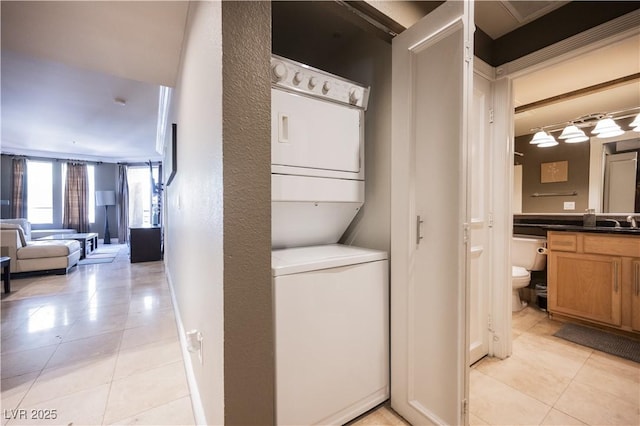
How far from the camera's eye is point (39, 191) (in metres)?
6.97

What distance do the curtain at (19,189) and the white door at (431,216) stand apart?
932cm

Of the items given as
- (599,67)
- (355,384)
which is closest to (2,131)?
(355,384)

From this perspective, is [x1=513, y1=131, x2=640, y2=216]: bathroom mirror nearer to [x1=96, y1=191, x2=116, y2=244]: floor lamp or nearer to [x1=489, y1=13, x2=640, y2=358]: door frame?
[x1=489, y1=13, x2=640, y2=358]: door frame

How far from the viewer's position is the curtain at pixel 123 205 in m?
7.83

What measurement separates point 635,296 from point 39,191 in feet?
36.2

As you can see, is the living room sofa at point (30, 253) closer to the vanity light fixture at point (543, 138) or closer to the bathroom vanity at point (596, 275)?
the bathroom vanity at point (596, 275)

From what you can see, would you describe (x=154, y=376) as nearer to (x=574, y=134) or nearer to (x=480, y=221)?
(x=480, y=221)

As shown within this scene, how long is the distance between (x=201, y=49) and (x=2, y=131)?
664cm

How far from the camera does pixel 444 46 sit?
3.79ft

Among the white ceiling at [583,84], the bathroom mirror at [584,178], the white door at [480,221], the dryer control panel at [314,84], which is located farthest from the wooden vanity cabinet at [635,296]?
the dryer control panel at [314,84]

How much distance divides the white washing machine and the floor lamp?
856 cm

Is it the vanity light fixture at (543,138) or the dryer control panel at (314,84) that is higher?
the vanity light fixture at (543,138)

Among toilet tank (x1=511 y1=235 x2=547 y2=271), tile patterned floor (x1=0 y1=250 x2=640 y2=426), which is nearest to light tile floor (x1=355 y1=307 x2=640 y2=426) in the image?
tile patterned floor (x1=0 y1=250 x2=640 y2=426)

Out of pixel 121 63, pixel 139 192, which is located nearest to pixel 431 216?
pixel 121 63
